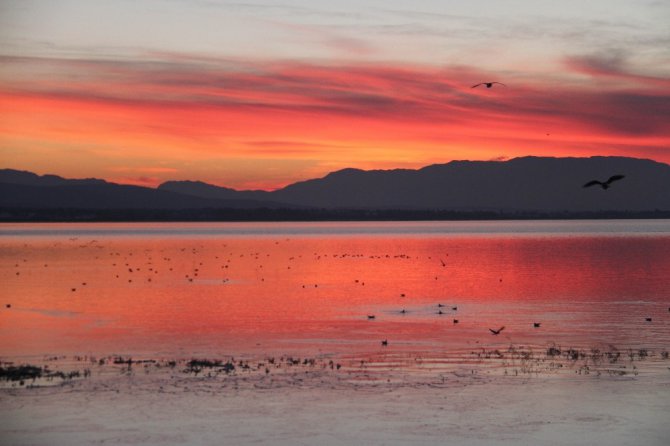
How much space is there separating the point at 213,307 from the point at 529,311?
57.8 feet

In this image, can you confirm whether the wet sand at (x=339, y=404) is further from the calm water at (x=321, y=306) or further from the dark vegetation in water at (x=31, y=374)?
the calm water at (x=321, y=306)

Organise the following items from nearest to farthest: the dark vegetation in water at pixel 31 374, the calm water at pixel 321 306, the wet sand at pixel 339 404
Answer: the wet sand at pixel 339 404
the dark vegetation in water at pixel 31 374
the calm water at pixel 321 306

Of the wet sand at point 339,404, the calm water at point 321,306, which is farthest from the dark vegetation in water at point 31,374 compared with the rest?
the calm water at point 321,306

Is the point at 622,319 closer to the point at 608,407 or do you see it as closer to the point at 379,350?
the point at 379,350

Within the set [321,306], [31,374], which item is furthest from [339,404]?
[321,306]

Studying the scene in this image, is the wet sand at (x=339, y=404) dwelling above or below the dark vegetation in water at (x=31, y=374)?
below

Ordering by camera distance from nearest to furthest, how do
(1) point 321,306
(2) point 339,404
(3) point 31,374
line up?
(2) point 339,404 → (3) point 31,374 → (1) point 321,306

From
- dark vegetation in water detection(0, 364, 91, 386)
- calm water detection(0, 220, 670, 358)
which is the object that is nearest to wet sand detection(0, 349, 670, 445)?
dark vegetation in water detection(0, 364, 91, 386)

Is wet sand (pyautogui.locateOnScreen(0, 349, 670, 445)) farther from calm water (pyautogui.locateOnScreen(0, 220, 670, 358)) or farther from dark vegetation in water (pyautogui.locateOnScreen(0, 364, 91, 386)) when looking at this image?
calm water (pyautogui.locateOnScreen(0, 220, 670, 358))

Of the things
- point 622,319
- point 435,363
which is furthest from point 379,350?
point 622,319

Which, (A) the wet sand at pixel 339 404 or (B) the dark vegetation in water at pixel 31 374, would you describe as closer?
(A) the wet sand at pixel 339 404

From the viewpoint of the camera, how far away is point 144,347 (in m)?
35.9

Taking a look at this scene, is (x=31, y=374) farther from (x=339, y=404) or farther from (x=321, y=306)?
(x=321, y=306)

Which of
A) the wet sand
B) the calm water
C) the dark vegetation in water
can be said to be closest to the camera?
the wet sand
